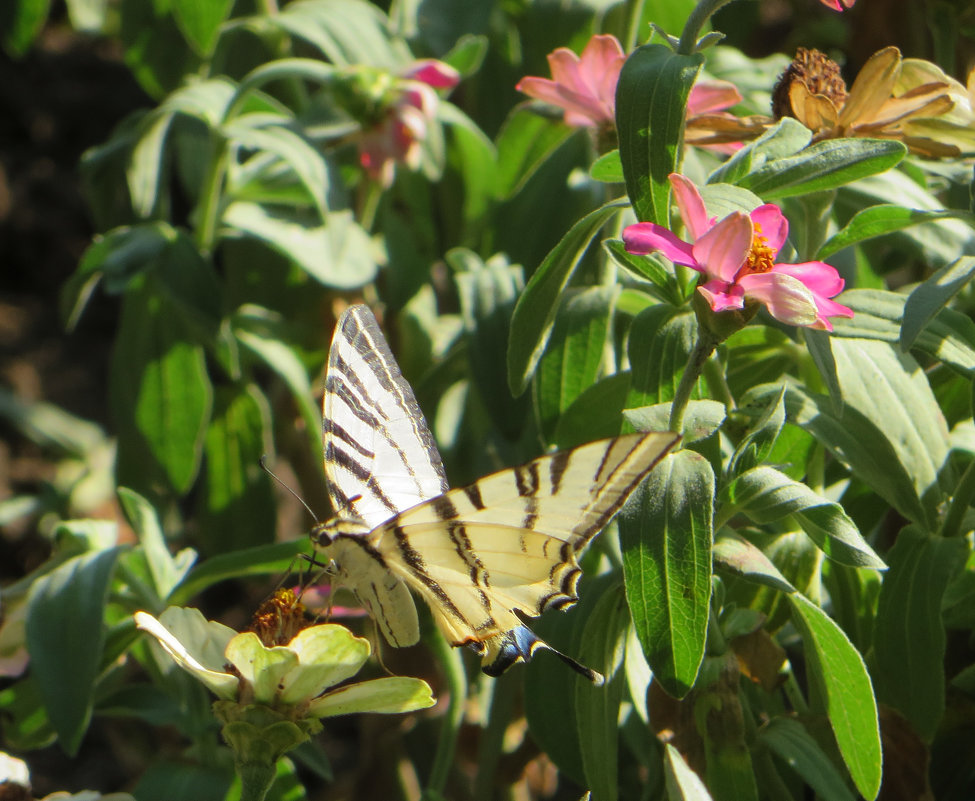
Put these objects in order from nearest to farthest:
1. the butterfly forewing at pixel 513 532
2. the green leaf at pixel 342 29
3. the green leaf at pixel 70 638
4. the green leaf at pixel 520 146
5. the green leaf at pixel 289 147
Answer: the butterfly forewing at pixel 513 532 → the green leaf at pixel 70 638 → the green leaf at pixel 289 147 → the green leaf at pixel 342 29 → the green leaf at pixel 520 146

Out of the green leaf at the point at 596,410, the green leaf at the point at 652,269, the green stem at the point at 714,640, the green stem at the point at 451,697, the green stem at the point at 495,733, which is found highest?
the green leaf at the point at 652,269

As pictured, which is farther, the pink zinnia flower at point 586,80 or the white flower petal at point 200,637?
the pink zinnia flower at point 586,80

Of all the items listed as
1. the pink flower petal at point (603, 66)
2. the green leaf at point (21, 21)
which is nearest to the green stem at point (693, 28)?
the pink flower petal at point (603, 66)

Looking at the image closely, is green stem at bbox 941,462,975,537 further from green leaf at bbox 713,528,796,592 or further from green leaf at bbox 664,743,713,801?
green leaf at bbox 664,743,713,801

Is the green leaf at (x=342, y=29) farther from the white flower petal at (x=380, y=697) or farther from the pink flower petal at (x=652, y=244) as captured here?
the white flower petal at (x=380, y=697)

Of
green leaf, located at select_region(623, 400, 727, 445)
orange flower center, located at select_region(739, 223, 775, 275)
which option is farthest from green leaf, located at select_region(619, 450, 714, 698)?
orange flower center, located at select_region(739, 223, 775, 275)

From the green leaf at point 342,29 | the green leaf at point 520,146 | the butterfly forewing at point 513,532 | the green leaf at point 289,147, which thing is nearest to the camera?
the butterfly forewing at point 513,532
